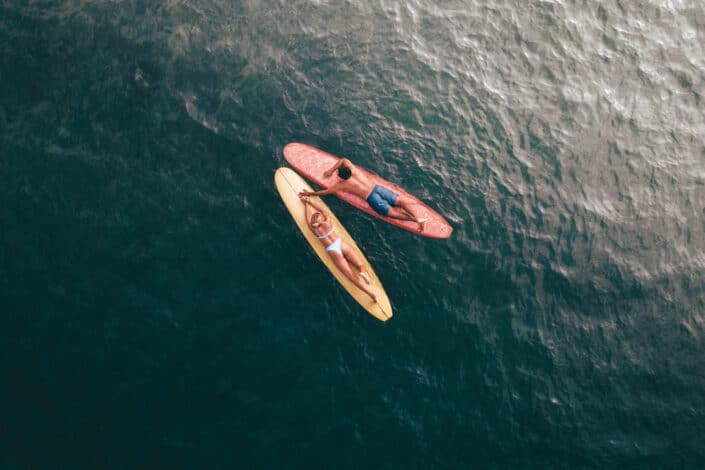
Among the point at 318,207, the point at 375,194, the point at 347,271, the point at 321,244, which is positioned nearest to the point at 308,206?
the point at 318,207

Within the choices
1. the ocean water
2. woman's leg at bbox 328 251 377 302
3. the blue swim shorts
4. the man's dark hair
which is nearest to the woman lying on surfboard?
woman's leg at bbox 328 251 377 302

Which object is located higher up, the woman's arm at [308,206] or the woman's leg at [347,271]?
the woman's arm at [308,206]

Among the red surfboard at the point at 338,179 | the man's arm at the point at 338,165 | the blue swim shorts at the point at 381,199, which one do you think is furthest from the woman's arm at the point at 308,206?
the blue swim shorts at the point at 381,199

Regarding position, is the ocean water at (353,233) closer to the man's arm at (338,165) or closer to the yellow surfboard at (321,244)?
the yellow surfboard at (321,244)

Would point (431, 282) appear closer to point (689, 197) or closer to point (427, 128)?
point (427, 128)

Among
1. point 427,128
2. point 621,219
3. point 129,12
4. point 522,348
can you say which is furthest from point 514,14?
point 129,12

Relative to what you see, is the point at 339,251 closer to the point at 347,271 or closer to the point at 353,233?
the point at 347,271
